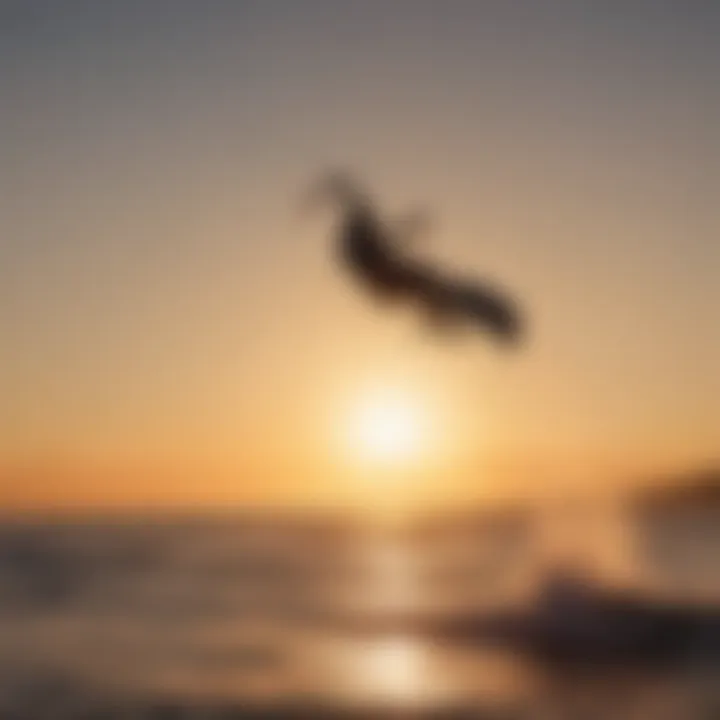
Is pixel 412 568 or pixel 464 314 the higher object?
pixel 464 314

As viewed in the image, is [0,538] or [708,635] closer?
[708,635]

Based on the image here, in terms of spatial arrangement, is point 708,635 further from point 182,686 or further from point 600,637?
point 182,686

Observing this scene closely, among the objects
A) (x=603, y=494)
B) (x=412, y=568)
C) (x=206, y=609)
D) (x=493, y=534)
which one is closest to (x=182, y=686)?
(x=206, y=609)

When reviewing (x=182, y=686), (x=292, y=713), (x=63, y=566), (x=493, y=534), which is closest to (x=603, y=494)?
(x=493, y=534)

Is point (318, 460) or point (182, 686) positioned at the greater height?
point (318, 460)

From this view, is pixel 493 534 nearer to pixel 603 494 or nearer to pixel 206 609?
pixel 603 494

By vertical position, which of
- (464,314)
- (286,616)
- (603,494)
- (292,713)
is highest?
(464,314)

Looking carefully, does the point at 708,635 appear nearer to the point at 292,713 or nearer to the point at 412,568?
the point at 412,568

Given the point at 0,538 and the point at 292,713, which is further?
the point at 0,538
